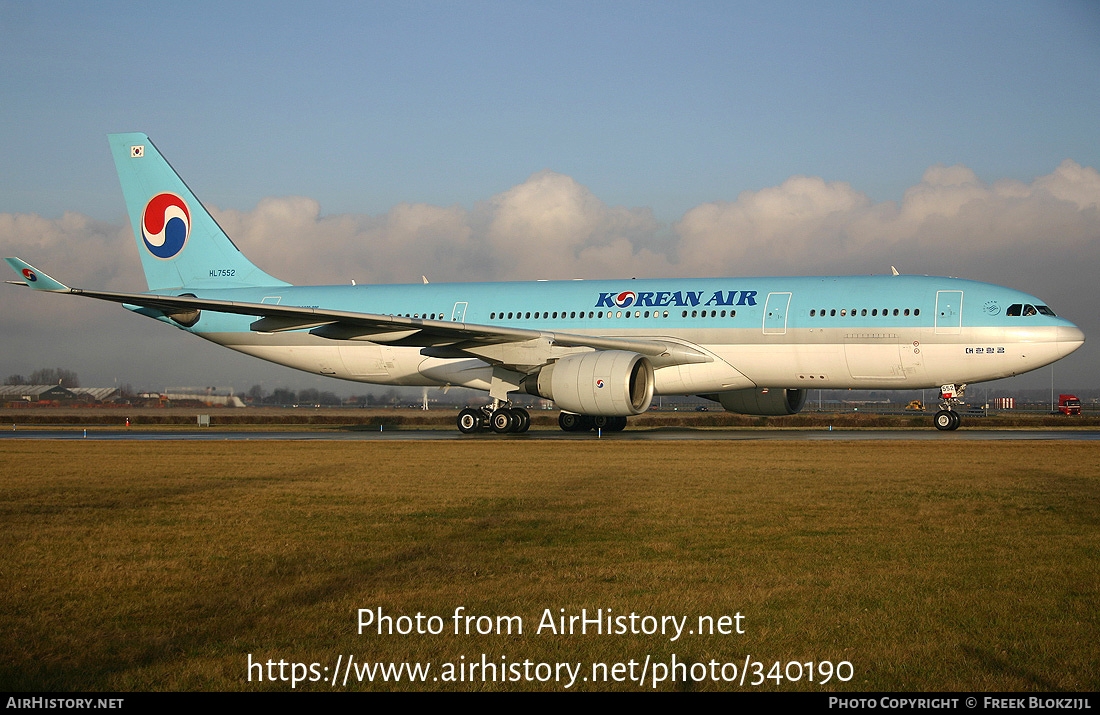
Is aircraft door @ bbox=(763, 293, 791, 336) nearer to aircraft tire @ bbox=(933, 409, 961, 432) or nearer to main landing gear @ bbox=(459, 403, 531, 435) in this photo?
aircraft tire @ bbox=(933, 409, 961, 432)

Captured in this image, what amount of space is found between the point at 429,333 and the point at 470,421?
3563 millimetres

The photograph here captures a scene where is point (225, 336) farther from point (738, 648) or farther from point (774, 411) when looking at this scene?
point (738, 648)

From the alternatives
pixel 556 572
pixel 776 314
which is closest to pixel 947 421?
pixel 776 314

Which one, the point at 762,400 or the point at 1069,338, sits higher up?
the point at 1069,338

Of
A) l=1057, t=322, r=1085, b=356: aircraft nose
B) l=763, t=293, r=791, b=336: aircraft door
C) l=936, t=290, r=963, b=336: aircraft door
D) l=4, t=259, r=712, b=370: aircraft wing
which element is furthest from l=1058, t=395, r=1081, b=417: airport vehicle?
l=4, t=259, r=712, b=370: aircraft wing

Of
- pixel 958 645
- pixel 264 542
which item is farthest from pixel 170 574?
pixel 958 645

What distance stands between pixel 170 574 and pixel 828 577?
4.92 m

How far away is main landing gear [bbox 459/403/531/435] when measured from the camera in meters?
27.0

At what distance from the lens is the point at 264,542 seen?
8.51m

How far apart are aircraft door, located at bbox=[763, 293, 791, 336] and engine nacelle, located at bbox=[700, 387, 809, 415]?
279 cm

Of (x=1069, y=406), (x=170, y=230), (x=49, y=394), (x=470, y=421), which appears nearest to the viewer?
(x=470, y=421)

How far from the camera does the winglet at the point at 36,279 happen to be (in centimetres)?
2200

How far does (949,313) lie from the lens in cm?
2377

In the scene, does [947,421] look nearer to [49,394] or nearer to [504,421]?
[504,421]
